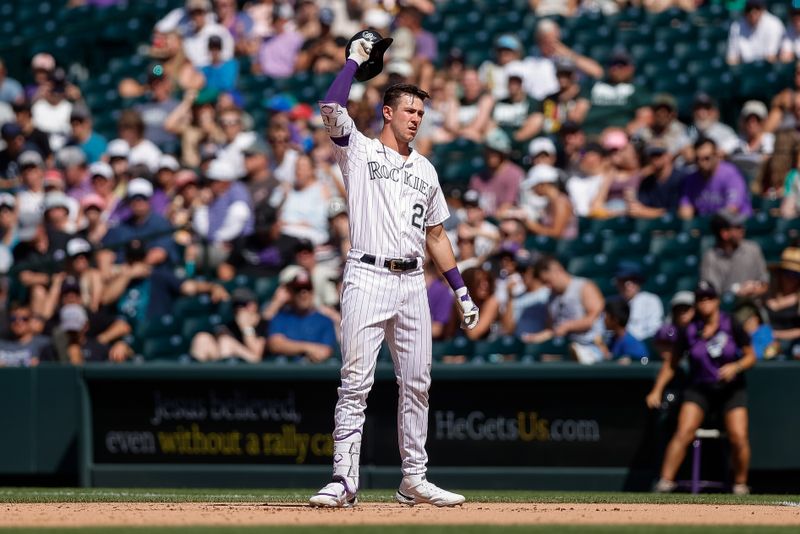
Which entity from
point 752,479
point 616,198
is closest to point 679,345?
point 752,479

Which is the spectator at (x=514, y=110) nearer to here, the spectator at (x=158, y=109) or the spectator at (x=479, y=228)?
the spectator at (x=479, y=228)

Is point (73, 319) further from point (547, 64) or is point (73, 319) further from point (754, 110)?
point (754, 110)

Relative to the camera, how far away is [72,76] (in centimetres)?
1795

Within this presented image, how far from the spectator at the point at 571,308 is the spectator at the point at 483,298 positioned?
1.11 feet

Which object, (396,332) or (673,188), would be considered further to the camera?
(673,188)

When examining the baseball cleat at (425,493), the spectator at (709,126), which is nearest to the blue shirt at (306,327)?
the spectator at (709,126)

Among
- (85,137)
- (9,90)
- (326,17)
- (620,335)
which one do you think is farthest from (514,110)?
(9,90)

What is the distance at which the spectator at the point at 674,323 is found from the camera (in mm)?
10398

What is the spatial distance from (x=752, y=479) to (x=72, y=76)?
10.6 m

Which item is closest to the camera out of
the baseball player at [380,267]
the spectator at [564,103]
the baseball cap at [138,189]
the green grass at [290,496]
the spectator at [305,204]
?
the baseball player at [380,267]

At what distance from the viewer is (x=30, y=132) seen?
15805mm

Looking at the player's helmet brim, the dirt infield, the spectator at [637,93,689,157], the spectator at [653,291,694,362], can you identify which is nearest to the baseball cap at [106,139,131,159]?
the spectator at [637,93,689,157]

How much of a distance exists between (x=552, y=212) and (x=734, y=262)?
1818mm

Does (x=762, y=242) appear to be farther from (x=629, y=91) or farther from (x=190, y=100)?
(x=190, y=100)
